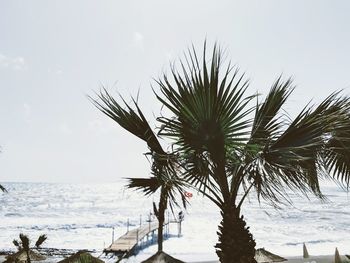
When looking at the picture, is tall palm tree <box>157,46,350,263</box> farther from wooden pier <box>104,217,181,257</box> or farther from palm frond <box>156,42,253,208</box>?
wooden pier <box>104,217,181,257</box>

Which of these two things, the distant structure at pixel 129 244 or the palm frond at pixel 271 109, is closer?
the palm frond at pixel 271 109

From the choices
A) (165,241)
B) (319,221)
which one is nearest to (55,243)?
(165,241)

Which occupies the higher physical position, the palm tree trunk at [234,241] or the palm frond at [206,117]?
the palm frond at [206,117]

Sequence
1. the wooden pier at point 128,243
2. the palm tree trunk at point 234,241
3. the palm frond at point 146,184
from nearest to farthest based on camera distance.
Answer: the palm tree trunk at point 234,241
the palm frond at point 146,184
the wooden pier at point 128,243

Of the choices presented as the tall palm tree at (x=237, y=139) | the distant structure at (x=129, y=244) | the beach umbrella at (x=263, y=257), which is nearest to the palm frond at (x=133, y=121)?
the tall palm tree at (x=237, y=139)

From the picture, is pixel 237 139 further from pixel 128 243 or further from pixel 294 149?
pixel 128 243

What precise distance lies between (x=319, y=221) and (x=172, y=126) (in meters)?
58.5

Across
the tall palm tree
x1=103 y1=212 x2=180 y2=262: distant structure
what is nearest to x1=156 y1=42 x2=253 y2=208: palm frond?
the tall palm tree

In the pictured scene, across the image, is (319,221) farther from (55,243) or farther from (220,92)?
(220,92)

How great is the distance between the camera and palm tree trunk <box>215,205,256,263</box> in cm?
481

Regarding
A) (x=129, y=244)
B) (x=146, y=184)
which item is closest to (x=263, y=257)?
(x=146, y=184)

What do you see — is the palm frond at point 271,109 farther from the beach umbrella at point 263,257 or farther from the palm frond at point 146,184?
the beach umbrella at point 263,257

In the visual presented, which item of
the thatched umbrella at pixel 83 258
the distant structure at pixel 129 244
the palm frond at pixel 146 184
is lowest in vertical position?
the distant structure at pixel 129 244

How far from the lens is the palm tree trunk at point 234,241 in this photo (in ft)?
15.8
